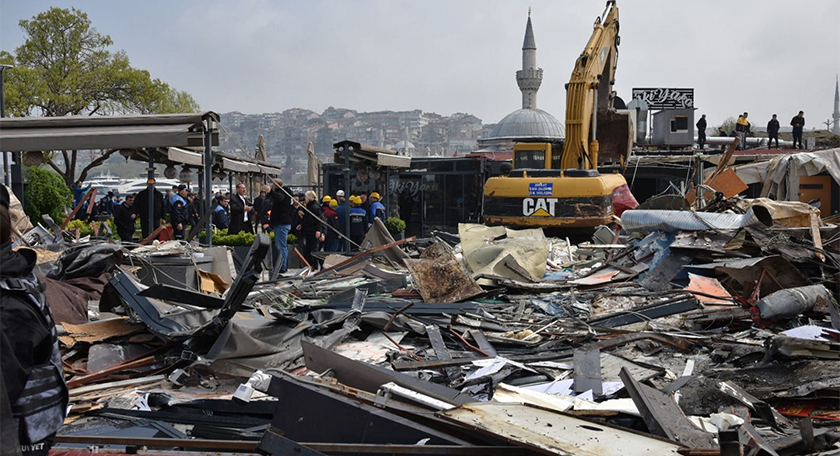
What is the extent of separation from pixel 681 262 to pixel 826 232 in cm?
218

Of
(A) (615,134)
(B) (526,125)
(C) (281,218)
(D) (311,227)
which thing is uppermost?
(B) (526,125)

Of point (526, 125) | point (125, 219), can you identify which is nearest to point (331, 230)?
point (125, 219)

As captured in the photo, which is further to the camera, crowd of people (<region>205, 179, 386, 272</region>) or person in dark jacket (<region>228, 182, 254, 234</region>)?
person in dark jacket (<region>228, 182, 254, 234</region>)

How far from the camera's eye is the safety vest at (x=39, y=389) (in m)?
2.84

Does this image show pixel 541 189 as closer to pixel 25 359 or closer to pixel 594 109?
pixel 594 109

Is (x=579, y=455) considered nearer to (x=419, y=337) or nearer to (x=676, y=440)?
(x=676, y=440)

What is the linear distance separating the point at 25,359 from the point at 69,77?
3566 cm

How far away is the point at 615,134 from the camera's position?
18.6m

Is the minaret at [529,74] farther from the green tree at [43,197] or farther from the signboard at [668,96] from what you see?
the green tree at [43,197]

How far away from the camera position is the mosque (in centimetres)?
8272

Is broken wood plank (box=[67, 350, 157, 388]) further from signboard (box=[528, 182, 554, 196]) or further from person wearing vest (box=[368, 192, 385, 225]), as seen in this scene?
person wearing vest (box=[368, 192, 385, 225])

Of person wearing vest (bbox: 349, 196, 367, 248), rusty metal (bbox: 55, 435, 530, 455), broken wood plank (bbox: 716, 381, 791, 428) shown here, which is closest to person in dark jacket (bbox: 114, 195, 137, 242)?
person wearing vest (bbox: 349, 196, 367, 248)

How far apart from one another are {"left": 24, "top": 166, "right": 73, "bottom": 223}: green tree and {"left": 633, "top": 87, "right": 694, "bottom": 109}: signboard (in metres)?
51.0

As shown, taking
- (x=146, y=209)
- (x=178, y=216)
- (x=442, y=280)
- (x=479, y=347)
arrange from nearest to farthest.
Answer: (x=479, y=347) < (x=442, y=280) < (x=146, y=209) < (x=178, y=216)
